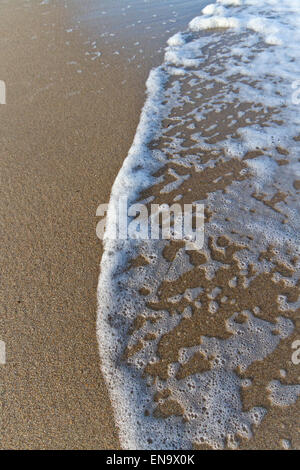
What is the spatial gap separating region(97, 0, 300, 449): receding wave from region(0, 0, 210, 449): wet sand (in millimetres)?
132

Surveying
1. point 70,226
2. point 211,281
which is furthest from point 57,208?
point 211,281

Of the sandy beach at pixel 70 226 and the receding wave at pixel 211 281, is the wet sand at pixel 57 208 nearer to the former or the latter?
the sandy beach at pixel 70 226

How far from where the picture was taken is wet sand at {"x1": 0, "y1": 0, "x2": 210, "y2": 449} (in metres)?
1.81

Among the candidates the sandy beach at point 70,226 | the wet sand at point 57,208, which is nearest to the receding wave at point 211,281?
the sandy beach at point 70,226

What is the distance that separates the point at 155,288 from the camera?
2.32 m

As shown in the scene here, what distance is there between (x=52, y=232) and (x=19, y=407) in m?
1.19

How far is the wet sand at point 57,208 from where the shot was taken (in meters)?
1.81

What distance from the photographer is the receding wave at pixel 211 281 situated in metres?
1.81

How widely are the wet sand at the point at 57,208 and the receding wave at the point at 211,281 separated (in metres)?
0.13

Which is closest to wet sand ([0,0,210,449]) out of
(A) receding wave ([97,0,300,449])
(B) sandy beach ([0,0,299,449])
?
(B) sandy beach ([0,0,299,449])

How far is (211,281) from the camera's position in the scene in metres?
2.34

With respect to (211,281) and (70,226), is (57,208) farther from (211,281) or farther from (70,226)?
(211,281)

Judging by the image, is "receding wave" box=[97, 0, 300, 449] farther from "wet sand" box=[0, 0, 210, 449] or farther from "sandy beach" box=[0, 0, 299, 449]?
"wet sand" box=[0, 0, 210, 449]

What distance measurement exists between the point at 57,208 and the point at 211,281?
131cm
